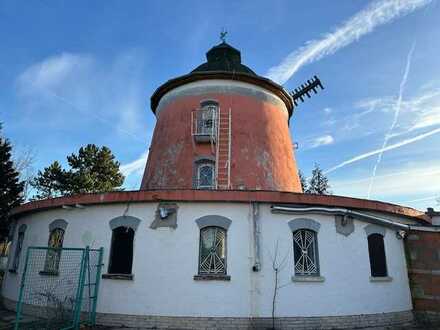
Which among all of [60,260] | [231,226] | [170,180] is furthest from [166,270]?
[170,180]

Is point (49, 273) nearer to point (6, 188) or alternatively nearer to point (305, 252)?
point (305, 252)

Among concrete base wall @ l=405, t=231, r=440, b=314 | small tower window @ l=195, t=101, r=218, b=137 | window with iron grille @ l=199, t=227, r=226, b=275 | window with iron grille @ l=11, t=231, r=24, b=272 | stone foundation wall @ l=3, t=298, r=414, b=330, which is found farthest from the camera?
small tower window @ l=195, t=101, r=218, b=137

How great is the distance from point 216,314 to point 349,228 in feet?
16.0

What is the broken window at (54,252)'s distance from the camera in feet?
35.4

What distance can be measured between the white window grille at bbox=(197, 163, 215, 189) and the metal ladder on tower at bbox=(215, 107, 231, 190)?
58 centimetres

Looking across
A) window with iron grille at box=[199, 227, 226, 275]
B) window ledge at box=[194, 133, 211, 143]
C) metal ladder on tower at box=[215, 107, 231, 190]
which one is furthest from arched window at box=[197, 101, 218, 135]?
window with iron grille at box=[199, 227, 226, 275]

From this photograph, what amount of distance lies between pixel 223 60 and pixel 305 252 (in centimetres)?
1140

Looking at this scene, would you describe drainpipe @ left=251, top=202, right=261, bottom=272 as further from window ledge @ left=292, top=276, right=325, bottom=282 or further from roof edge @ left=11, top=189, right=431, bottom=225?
window ledge @ left=292, top=276, right=325, bottom=282

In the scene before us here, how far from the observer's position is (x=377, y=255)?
34.4 ft

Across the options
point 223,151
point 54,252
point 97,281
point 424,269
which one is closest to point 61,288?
point 54,252

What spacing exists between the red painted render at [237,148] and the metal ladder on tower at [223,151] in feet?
0.77

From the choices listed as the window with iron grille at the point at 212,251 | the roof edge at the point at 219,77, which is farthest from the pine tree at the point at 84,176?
the window with iron grille at the point at 212,251

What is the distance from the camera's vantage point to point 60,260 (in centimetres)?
1058

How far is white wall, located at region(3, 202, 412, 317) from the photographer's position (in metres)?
8.88
